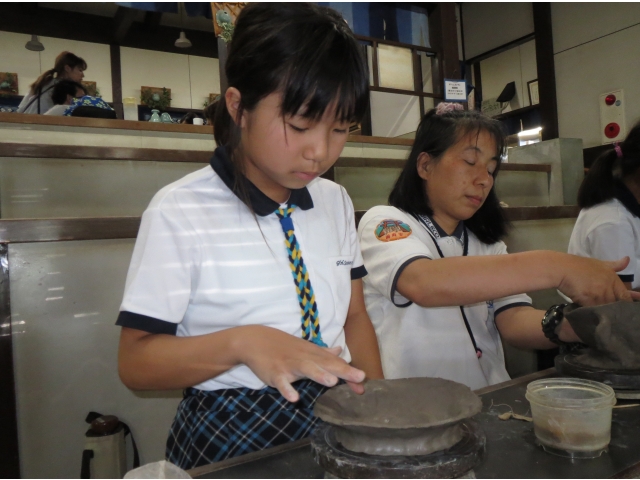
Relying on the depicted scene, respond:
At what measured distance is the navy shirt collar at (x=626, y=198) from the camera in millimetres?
1976

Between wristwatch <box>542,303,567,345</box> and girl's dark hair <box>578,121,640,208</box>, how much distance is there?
41.2 inches

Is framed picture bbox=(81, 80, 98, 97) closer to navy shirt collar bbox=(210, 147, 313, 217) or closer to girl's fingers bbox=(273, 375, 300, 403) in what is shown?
navy shirt collar bbox=(210, 147, 313, 217)

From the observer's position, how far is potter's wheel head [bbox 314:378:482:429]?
0.66 meters

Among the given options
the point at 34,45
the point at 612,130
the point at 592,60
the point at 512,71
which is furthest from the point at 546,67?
the point at 34,45

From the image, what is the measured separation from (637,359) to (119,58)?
7027mm

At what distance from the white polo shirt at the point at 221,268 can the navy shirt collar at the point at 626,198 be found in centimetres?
156

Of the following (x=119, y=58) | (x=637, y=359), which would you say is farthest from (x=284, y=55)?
(x=119, y=58)

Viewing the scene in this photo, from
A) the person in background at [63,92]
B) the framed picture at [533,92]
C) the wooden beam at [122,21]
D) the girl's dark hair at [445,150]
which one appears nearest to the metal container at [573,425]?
the girl's dark hair at [445,150]

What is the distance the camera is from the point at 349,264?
1.06m

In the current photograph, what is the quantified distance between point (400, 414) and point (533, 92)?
5.93 m

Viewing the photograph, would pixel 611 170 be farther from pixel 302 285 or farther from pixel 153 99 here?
pixel 153 99

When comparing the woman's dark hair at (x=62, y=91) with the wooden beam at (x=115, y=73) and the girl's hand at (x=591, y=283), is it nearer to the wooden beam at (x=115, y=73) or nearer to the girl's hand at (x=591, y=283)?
the wooden beam at (x=115, y=73)

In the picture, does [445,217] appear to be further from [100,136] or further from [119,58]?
[119,58]

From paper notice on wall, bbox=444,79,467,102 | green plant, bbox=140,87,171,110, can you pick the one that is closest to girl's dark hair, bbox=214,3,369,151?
paper notice on wall, bbox=444,79,467,102
